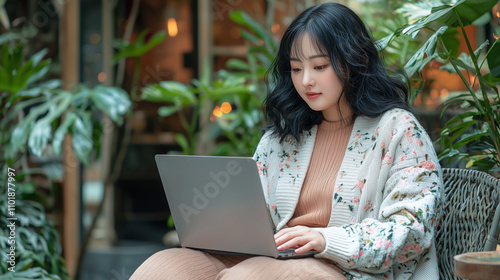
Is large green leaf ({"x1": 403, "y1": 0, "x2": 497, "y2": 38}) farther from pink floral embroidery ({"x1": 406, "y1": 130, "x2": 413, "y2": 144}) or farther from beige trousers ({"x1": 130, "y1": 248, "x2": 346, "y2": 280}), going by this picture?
beige trousers ({"x1": 130, "y1": 248, "x2": 346, "y2": 280})

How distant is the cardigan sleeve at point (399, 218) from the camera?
1.35 metres

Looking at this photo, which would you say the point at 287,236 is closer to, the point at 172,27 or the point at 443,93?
the point at 443,93

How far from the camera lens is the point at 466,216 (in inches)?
57.9

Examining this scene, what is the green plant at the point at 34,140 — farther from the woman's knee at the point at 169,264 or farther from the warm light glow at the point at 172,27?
the warm light glow at the point at 172,27

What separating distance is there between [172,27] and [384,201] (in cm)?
301

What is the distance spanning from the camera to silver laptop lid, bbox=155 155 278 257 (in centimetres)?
131

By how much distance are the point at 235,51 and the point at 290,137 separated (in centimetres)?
252

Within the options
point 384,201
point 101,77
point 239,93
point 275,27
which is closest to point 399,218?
point 384,201

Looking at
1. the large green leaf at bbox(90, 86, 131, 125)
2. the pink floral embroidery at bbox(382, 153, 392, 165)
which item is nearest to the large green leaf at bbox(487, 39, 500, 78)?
the pink floral embroidery at bbox(382, 153, 392, 165)

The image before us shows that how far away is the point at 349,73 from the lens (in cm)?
161

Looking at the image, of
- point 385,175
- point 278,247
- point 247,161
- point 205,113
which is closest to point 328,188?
point 385,175

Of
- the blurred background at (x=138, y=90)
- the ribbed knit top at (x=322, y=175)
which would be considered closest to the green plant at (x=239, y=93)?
the blurred background at (x=138, y=90)

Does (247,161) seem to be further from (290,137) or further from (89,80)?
(89,80)

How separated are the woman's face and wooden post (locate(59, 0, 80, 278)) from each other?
259 cm
